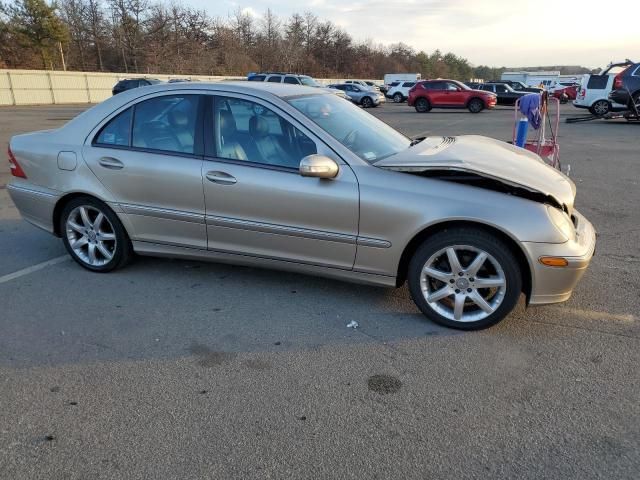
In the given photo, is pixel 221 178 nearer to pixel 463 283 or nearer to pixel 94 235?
pixel 94 235

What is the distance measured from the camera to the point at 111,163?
4031 mm

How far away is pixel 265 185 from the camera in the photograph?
3539 millimetres

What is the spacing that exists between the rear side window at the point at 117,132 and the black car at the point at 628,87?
1760 cm

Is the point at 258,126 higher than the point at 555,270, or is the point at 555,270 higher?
the point at 258,126

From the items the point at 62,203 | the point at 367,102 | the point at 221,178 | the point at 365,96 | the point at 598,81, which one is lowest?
the point at 367,102

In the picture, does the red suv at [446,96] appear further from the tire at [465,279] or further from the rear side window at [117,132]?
the tire at [465,279]

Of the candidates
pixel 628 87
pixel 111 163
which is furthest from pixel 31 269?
pixel 628 87

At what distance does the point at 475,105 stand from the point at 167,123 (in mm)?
26066

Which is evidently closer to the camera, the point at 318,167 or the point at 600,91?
the point at 318,167

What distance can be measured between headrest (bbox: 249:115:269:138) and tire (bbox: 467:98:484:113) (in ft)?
85.1

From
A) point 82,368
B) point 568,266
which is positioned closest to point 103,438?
point 82,368

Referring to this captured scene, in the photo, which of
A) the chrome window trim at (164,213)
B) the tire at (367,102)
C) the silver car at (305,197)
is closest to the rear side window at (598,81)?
the tire at (367,102)

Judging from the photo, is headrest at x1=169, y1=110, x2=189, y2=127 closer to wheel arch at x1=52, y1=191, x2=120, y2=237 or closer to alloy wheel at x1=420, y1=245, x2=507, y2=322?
wheel arch at x1=52, y1=191, x2=120, y2=237

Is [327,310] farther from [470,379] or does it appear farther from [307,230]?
[470,379]
